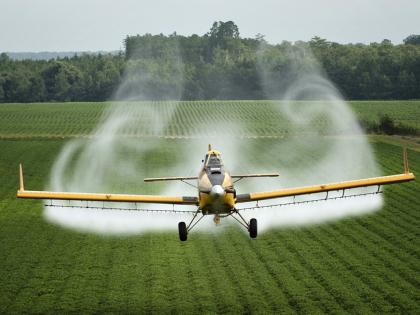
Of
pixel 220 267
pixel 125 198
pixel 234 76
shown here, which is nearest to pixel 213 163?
pixel 125 198

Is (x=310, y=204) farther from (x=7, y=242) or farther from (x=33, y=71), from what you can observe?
(x=33, y=71)

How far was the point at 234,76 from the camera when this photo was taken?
178750 mm

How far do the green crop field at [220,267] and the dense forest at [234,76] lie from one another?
96.2 meters

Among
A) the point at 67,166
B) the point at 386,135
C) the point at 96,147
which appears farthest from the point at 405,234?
the point at 96,147

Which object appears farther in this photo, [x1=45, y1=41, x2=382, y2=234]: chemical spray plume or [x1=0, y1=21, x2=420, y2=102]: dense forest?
[x1=0, y1=21, x2=420, y2=102]: dense forest

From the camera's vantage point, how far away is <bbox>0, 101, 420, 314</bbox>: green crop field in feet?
116

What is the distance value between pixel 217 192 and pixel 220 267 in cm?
984

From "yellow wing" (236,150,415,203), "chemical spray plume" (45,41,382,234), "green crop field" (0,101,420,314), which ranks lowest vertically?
"green crop field" (0,101,420,314)

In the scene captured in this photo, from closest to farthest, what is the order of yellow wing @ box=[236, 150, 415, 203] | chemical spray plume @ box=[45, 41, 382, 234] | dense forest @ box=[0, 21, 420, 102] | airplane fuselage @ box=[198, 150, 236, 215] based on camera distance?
airplane fuselage @ box=[198, 150, 236, 215] < yellow wing @ box=[236, 150, 415, 203] < chemical spray plume @ box=[45, 41, 382, 234] < dense forest @ box=[0, 21, 420, 102]

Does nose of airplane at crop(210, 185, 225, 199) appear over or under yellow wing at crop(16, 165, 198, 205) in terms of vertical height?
over

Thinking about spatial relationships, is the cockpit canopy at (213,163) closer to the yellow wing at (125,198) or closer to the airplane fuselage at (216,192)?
the airplane fuselage at (216,192)

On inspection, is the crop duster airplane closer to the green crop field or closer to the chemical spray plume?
the green crop field

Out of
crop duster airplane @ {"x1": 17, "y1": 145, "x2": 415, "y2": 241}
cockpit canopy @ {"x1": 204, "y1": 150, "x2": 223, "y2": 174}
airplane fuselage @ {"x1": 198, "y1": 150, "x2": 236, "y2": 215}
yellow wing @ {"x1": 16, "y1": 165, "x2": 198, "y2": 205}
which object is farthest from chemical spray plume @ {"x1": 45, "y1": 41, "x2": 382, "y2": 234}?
airplane fuselage @ {"x1": 198, "y1": 150, "x2": 236, "y2": 215}

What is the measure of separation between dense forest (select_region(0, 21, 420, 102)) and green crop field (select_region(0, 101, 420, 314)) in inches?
3786
